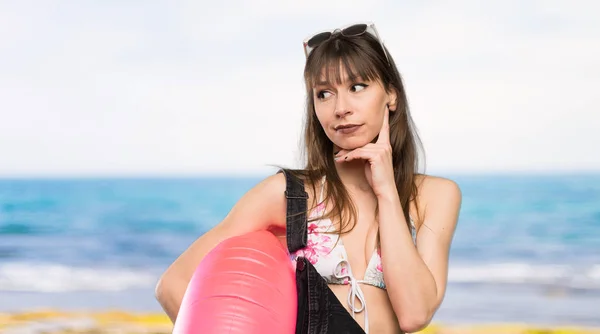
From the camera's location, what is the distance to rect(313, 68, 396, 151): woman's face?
7.62ft

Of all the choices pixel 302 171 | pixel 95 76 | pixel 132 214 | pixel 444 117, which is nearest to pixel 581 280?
pixel 444 117

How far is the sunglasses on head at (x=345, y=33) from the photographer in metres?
2.40

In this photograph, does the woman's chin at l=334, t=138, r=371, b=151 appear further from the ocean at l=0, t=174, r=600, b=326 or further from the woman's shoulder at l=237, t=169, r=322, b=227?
the ocean at l=0, t=174, r=600, b=326

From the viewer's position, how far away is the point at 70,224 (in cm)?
1470

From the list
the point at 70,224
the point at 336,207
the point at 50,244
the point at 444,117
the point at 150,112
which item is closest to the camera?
the point at 336,207

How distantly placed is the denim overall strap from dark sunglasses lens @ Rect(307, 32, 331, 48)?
404 millimetres

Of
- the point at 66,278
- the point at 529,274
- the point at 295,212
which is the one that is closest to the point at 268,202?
the point at 295,212

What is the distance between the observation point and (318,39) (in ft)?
7.97

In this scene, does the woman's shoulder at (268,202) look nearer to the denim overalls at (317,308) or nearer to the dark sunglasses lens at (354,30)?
the denim overalls at (317,308)

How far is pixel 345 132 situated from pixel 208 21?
515 inches

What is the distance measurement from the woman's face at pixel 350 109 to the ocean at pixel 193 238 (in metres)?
5.17

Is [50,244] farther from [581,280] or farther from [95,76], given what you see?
[581,280]

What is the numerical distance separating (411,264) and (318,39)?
0.75m

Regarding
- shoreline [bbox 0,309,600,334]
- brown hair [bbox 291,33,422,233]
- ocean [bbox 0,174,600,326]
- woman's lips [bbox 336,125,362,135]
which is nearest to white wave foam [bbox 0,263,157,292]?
ocean [bbox 0,174,600,326]
